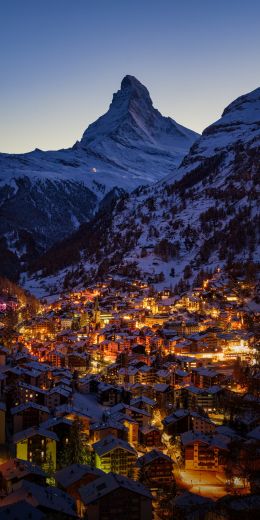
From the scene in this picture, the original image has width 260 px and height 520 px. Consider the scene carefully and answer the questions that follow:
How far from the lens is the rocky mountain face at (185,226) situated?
90875mm

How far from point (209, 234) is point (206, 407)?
62707 mm

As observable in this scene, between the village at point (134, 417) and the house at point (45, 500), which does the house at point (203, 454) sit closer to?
the village at point (134, 417)

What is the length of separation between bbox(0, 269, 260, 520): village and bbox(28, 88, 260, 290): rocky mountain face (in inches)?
858

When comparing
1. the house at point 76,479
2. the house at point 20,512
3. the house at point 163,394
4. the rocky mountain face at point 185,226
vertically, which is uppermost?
the rocky mountain face at point 185,226

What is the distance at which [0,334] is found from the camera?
58.6 meters

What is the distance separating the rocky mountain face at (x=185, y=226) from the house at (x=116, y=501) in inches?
2513

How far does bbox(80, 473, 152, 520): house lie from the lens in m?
19.9

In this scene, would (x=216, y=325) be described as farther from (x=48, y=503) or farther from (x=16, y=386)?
(x=48, y=503)

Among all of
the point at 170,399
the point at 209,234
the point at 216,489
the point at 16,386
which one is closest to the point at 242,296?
the point at 209,234

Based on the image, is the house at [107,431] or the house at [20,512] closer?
the house at [20,512]

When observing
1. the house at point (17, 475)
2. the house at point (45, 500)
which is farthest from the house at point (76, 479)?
the house at point (45, 500)

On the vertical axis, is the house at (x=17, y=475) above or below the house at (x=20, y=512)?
below

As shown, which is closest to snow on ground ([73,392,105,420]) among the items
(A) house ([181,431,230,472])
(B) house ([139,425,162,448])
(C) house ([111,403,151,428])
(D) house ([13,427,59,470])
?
(C) house ([111,403,151,428])

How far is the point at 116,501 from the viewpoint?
66.1ft
